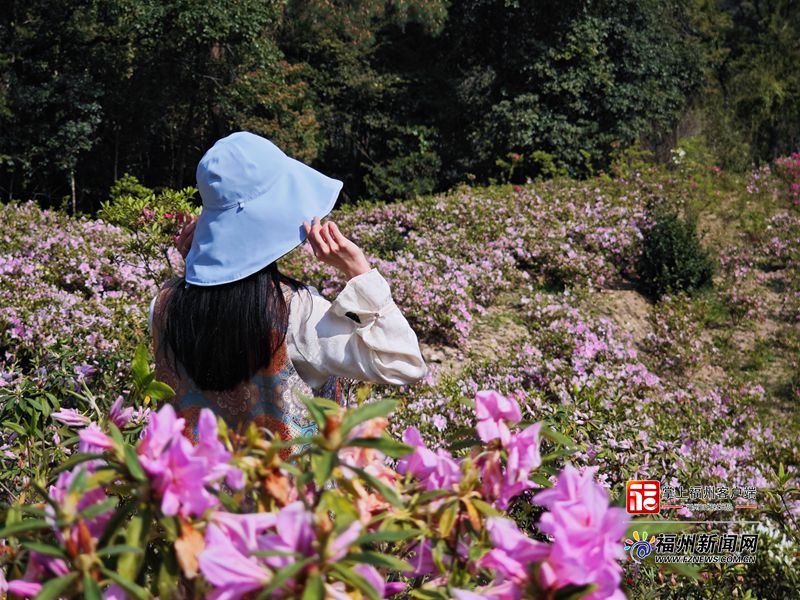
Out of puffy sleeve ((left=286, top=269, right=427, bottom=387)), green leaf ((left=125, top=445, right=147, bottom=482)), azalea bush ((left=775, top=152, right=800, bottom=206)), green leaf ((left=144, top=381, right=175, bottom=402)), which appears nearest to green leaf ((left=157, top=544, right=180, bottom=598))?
green leaf ((left=125, top=445, right=147, bottom=482))

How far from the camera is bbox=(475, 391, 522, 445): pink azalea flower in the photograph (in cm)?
92

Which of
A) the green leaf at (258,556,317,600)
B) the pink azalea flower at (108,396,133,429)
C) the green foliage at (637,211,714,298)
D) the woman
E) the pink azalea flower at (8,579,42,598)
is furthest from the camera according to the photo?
the green foliage at (637,211,714,298)

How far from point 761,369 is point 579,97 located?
905 centimetres

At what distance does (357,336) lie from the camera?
156 cm

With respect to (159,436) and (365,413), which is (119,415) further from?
(365,413)

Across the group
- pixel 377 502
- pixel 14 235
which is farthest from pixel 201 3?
pixel 377 502

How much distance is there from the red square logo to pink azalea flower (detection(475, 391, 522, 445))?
141 cm

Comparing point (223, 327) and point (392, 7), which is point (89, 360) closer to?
point (223, 327)

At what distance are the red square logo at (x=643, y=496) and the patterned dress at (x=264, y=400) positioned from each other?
1065mm

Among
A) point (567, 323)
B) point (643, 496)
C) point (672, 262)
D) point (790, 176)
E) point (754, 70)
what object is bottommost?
point (567, 323)

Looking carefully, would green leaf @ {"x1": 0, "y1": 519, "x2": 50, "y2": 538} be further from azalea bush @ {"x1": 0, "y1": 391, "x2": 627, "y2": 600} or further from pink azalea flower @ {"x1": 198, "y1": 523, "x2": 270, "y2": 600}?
pink azalea flower @ {"x1": 198, "y1": 523, "x2": 270, "y2": 600}

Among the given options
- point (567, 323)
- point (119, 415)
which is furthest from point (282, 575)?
point (567, 323)

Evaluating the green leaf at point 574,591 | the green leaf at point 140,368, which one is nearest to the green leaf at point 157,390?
the green leaf at point 140,368

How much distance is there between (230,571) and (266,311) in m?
0.93
